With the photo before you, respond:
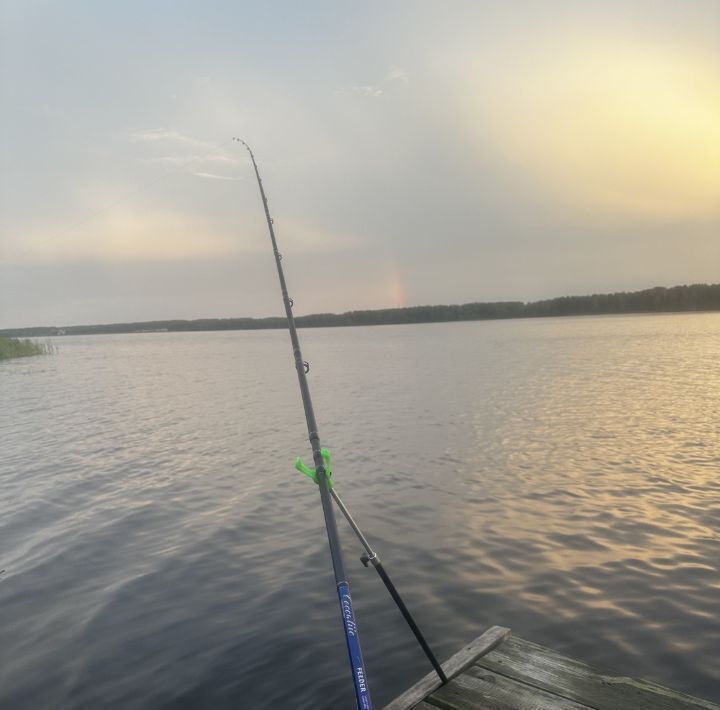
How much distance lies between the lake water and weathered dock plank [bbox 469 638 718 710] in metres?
1.17

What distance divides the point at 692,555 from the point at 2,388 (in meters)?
36.1

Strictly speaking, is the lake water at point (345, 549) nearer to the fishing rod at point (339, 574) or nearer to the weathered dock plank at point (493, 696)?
the weathered dock plank at point (493, 696)

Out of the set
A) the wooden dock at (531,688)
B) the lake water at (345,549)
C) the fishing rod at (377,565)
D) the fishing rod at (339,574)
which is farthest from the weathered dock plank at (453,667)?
the lake water at (345,549)

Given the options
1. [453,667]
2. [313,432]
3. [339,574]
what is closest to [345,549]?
[453,667]

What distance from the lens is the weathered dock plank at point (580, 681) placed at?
4.20 meters

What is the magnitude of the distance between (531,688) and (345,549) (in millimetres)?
4970

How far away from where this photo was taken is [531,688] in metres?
4.38

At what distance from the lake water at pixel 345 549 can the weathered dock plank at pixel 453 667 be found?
1019mm

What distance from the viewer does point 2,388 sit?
34906mm

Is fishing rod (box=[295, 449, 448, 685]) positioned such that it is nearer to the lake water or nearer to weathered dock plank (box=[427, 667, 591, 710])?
weathered dock plank (box=[427, 667, 591, 710])

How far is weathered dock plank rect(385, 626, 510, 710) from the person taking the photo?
4.30 meters

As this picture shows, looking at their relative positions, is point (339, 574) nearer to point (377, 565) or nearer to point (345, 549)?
point (377, 565)

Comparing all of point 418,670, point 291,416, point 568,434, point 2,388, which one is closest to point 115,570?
point 418,670

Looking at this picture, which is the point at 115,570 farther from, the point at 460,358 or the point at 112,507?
the point at 460,358
